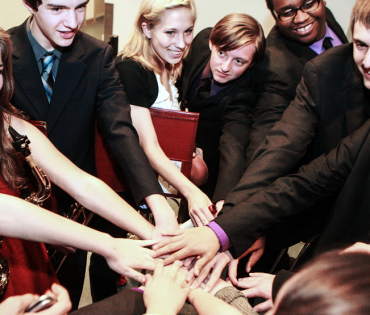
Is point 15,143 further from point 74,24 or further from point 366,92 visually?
point 366,92

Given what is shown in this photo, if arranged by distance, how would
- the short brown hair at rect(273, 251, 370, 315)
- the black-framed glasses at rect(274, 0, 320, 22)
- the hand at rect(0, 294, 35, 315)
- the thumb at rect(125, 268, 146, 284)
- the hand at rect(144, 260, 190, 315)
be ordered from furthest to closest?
the black-framed glasses at rect(274, 0, 320, 22) → the thumb at rect(125, 268, 146, 284) → the hand at rect(144, 260, 190, 315) → the hand at rect(0, 294, 35, 315) → the short brown hair at rect(273, 251, 370, 315)

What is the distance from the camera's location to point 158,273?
4.22 feet

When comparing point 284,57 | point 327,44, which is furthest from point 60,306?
point 327,44

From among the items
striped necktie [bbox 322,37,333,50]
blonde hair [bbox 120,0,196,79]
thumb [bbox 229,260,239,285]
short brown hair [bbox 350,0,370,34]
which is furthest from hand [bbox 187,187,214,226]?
striped necktie [bbox 322,37,333,50]

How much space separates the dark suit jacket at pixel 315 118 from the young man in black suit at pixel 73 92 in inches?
18.7

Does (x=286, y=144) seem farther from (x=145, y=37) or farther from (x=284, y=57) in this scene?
(x=145, y=37)

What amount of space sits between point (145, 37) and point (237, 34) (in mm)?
518

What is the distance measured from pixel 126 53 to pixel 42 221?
1.10 metres

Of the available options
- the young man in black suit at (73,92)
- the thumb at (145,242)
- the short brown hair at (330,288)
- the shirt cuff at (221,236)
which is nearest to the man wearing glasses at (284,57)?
the shirt cuff at (221,236)

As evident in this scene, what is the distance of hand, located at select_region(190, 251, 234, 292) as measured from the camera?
54.2 inches

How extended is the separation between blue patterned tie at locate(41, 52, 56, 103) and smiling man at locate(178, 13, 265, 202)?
0.84 metres

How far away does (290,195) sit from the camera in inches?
64.4

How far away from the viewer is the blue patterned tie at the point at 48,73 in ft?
5.43

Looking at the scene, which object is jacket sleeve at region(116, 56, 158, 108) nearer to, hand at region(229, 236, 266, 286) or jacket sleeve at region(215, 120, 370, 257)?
jacket sleeve at region(215, 120, 370, 257)
